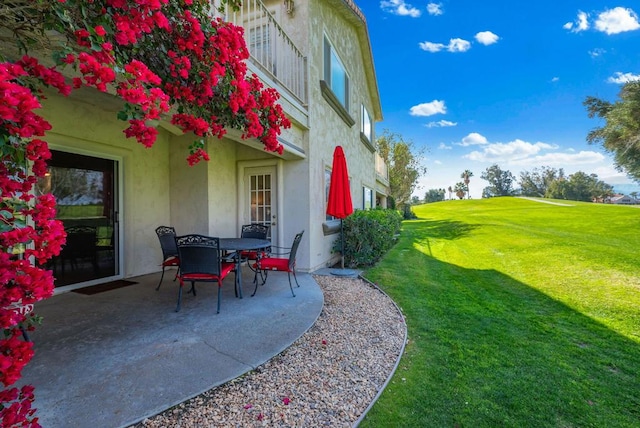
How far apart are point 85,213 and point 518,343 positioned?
7.22 metres

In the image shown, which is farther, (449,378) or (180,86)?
(449,378)

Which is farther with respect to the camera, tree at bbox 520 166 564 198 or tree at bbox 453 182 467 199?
tree at bbox 453 182 467 199

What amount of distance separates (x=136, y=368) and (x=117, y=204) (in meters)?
4.19

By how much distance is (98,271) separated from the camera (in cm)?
544

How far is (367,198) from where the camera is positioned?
1406 cm

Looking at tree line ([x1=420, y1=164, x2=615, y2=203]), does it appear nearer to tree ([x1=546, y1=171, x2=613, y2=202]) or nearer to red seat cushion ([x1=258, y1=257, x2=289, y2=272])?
tree ([x1=546, y1=171, x2=613, y2=202])

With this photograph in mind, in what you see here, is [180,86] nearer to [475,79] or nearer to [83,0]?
[83,0]

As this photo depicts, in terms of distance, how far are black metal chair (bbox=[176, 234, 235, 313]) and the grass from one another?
261 centimetres

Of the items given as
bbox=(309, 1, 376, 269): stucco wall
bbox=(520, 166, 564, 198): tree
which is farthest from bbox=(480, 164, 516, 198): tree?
bbox=(309, 1, 376, 269): stucco wall

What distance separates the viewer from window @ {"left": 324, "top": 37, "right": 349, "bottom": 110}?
308 inches

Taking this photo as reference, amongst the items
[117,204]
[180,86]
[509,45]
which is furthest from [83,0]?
[509,45]

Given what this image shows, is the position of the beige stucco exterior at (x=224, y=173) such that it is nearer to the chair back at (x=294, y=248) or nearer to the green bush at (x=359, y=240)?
the green bush at (x=359, y=240)

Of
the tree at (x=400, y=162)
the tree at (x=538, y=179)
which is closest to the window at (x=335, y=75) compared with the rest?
the tree at (x=400, y=162)

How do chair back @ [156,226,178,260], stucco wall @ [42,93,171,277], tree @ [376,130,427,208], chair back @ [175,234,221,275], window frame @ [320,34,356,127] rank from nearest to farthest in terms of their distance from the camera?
chair back @ [175,234,221,275] < stucco wall @ [42,93,171,277] < chair back @ [156,226,178,260] < window frame @ [320,34,356,127] < tree @ [376,130,427,208]
